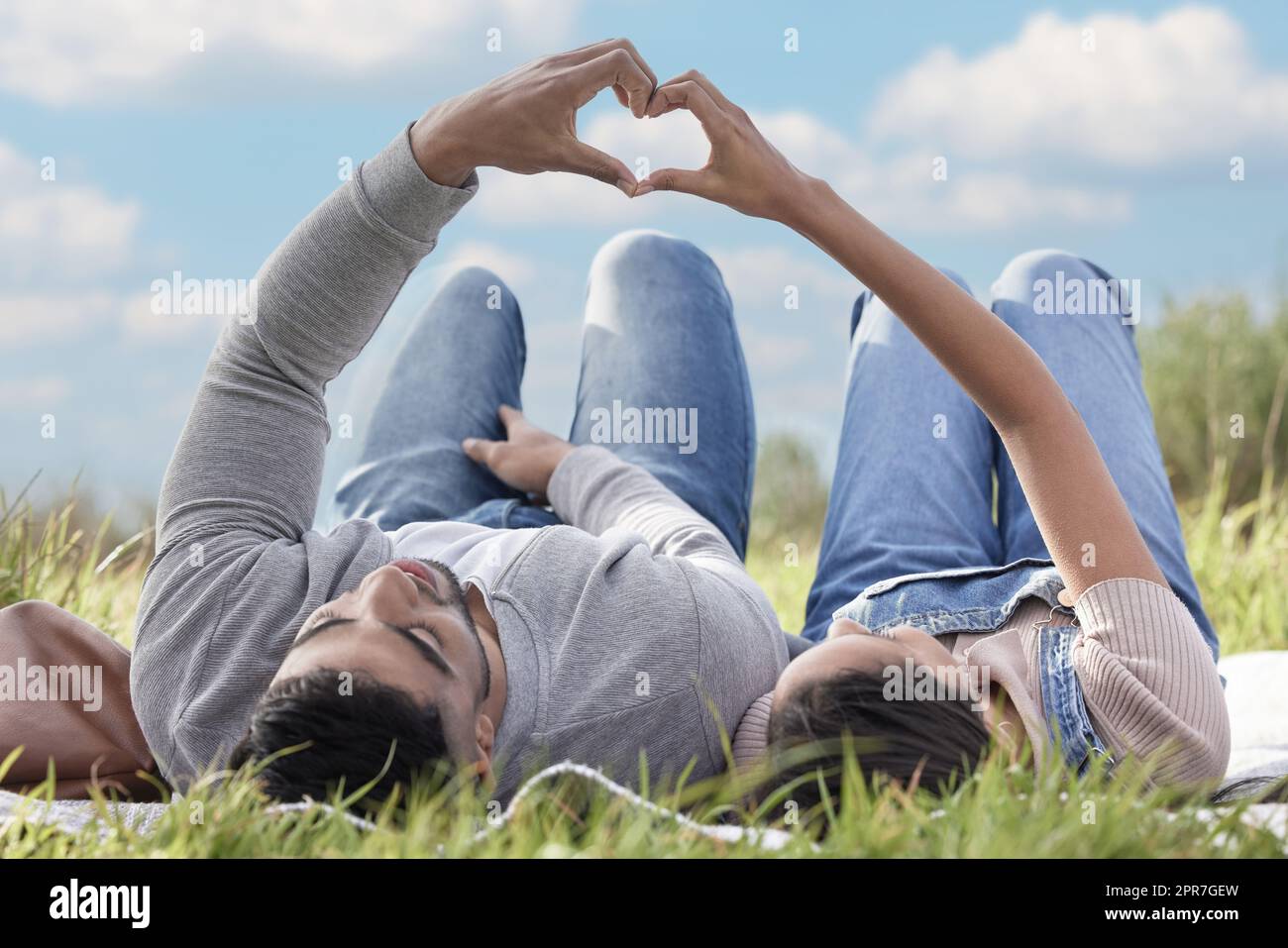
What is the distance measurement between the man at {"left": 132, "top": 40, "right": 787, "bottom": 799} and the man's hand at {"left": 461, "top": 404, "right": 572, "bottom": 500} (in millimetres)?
233

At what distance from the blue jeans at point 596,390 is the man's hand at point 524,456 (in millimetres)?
43

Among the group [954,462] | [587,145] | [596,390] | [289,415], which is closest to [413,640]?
[289,415]

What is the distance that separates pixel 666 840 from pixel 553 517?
1158 millimetres

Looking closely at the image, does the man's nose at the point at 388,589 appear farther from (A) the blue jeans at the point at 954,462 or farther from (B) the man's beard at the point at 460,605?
(A) the blue jeans at the point at 954,462

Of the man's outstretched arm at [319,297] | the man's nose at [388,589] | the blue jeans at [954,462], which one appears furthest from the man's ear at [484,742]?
the blue jeans at [954,462]

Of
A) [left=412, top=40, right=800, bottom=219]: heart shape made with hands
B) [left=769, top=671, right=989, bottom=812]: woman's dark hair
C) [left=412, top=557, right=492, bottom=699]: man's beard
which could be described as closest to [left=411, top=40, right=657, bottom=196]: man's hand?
[left=412, top=40, right=800, bottom=219]: heart shape made with hands

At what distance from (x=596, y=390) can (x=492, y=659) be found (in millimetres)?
1077

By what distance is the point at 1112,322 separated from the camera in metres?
2.52

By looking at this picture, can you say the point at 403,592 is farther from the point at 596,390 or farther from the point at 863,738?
the point at 596,390

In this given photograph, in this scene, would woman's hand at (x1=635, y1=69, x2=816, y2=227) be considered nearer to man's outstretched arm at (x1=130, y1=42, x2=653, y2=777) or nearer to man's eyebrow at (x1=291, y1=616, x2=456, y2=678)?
man's outstretched arm at (x1=130, y1=42, x2=653, y2=777)

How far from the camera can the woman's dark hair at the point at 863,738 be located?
4.51ft

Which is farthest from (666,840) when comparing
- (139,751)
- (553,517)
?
(553,517)

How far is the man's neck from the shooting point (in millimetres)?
1471
